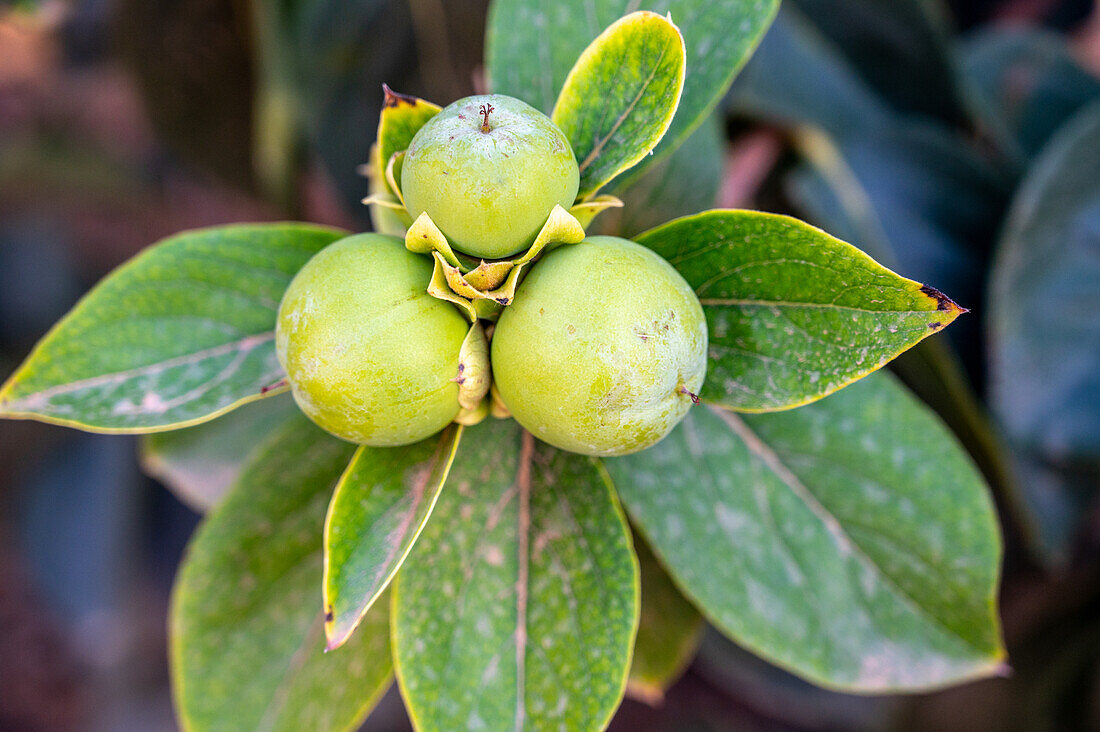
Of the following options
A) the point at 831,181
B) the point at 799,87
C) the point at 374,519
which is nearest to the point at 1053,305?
the point at 831,181

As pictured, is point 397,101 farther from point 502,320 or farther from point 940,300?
point 940,300

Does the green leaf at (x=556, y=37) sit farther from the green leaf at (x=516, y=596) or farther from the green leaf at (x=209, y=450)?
the green leaf at (x=209, y=450)

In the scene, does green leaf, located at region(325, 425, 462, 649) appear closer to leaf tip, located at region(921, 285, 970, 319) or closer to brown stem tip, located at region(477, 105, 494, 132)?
brown stem tip, located at region(477, 105, 494, 132)

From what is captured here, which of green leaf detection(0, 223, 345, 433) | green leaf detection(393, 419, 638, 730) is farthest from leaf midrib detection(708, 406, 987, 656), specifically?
green leaf detection(0, 223, 345, 433)

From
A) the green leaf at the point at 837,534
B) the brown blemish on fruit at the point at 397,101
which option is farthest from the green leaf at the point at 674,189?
the brown blemish on fruit at the point at 397,101

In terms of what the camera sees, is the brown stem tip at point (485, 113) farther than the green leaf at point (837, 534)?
No

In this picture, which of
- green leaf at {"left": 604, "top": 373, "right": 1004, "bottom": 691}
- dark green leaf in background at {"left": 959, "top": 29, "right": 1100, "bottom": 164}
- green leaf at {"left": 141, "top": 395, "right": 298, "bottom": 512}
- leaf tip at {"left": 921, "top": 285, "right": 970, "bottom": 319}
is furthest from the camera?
dark green leaf in background at {"left": 959, "top": 29, "right": 1100, "bottom": 164}
